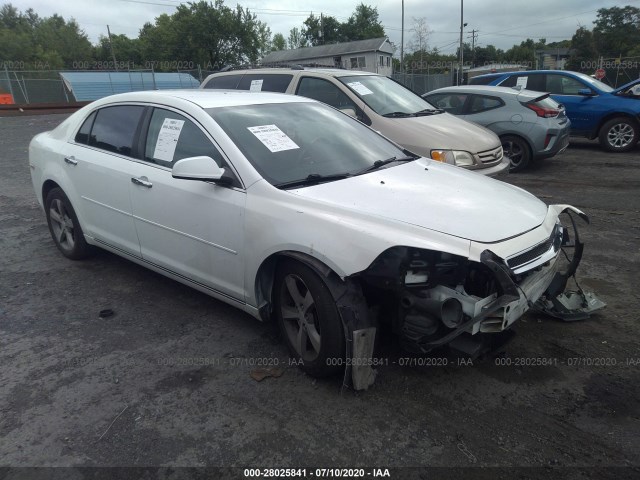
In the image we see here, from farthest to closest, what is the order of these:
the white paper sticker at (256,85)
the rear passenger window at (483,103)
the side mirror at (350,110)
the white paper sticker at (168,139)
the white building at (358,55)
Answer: the white building at (358,55), the rear passenger window at (483,103), the white paper sticker at (256,85), the side mirror at (350,110), the white paper sticker at (168,139)

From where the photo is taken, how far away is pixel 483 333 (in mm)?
2760

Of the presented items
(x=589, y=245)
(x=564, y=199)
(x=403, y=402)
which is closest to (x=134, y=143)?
(x=403, y=402)

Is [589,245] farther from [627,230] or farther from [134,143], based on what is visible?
[134,143]

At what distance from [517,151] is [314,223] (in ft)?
24.0

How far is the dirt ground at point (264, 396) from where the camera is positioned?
2.41 metres

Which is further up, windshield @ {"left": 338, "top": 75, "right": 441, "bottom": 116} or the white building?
the white building

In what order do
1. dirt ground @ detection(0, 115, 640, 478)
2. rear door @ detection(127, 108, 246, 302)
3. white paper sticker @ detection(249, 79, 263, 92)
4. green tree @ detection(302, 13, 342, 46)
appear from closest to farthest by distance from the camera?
dirt ground @ detection(0, 115, 640, 478) → rear door @ detection(127, 108, 246, 302) → white paper sticker @ detection(249, 79, 263, 92) → green tree @ detection(302, 13, 342, 46)

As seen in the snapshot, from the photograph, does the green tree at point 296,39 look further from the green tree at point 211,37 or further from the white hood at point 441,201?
the white hood at point 441,201

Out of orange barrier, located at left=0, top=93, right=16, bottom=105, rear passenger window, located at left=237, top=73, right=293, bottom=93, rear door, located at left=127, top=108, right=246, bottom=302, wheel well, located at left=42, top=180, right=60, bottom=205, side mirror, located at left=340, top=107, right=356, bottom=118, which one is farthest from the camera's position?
orange barrier, located at left=0, top=93, right=16, bottom=105

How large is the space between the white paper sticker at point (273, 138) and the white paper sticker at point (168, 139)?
0.60m

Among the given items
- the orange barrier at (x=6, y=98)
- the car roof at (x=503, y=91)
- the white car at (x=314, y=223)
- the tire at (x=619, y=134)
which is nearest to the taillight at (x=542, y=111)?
the car roof at (x=503, y=91)

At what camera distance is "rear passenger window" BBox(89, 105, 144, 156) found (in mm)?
3981

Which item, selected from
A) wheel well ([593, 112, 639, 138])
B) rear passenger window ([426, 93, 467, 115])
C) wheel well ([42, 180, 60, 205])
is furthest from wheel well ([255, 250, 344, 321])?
wheel well ([593, 112, 639, 138])

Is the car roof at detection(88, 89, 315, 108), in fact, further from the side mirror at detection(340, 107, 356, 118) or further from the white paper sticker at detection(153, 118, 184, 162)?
the side mirror at detection(340, 107, 356, 118)
